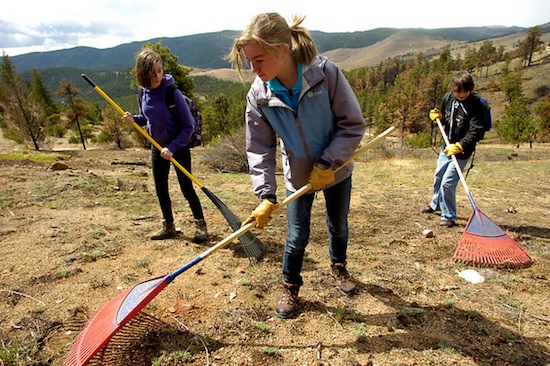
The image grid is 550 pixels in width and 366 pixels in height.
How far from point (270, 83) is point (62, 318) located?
2.56 m

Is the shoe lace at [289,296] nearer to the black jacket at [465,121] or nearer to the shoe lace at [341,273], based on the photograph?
the shoe lace at [341,273]

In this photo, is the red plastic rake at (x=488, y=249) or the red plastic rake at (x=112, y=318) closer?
the red plastic rake at (x=112, y=318)

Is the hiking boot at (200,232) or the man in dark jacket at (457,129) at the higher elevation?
the man in dark jacket at (457,129)

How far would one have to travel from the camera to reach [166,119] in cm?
359

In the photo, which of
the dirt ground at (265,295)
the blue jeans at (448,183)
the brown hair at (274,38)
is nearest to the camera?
the brown hair at (274,38)

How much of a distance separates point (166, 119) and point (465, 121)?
3949 millimetres

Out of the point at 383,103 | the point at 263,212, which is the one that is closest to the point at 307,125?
the point at 263,212

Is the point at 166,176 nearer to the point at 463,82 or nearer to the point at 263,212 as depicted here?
the point at 263,212

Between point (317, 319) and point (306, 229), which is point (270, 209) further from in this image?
point (317, 319)

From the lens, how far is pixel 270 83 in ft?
7.18

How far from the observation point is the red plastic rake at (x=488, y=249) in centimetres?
338

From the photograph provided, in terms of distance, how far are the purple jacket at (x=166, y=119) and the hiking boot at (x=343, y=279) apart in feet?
7.07

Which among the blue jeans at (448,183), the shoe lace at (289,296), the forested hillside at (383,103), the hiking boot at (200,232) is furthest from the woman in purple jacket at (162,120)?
the forested hillside at (383,103)

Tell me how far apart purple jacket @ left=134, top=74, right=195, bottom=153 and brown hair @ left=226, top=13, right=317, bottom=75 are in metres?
1.54
